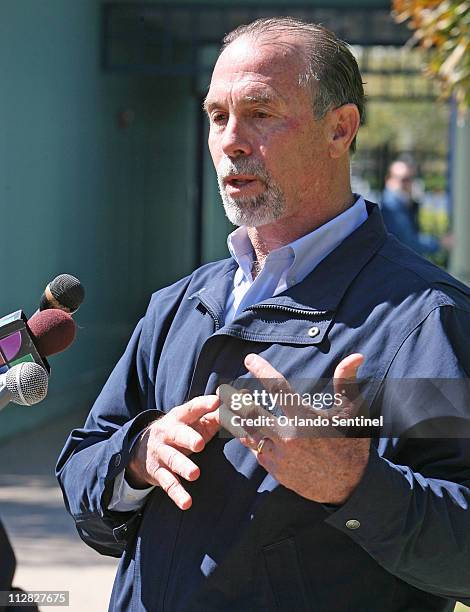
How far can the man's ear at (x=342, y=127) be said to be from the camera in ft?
8.20

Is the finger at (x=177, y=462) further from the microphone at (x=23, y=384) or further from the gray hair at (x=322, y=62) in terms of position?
the gray hair at (x=322, y=62)

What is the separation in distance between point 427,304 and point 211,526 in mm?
584

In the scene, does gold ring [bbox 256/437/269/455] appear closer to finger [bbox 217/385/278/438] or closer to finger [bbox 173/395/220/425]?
finger [bbox 217/385/278/438]

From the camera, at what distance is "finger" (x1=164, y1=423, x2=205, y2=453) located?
6.77ft

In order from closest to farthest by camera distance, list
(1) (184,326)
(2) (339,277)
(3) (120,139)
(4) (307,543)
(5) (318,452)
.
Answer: (5) (318,452) < (4) (307,543) < (2) (339,277) < (1) (184,326) < (3) (120,139)

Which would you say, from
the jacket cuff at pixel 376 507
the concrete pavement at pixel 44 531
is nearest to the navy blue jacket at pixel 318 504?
the jacket cuff at pixel 376 507

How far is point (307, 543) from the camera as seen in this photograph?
2143 millimetres

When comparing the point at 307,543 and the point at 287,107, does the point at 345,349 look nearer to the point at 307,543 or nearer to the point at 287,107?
the point at 307,543

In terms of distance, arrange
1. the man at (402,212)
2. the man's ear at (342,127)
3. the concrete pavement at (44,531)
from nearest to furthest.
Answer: the man's ear at (342,127)
the concrete pavement at (44,531)
the man at (402,212)

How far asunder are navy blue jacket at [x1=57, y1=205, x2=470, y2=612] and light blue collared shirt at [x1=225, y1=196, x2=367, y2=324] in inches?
1.7

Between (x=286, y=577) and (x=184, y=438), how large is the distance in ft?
1.06

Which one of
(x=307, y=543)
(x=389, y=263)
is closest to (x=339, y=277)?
(x=389, y=263)

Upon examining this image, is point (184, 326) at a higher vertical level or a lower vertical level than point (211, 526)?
higher

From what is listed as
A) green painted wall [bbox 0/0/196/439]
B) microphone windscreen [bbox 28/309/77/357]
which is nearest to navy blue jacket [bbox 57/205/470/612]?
microphone windscreen [bbox 28/309/77/357]
